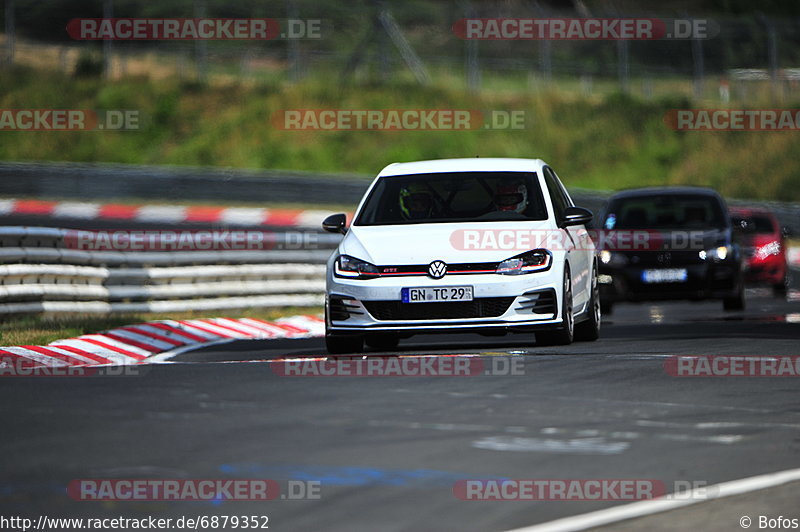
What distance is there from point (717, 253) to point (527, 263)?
730 centimetres

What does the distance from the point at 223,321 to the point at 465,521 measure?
11883 millimetres

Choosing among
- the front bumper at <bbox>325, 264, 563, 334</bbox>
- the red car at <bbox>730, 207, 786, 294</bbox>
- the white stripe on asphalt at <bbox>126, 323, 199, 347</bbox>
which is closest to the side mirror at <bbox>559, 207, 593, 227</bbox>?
the front bumper at <bbox>325, 264, 563, 334</bbox>

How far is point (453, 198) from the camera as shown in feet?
45.6

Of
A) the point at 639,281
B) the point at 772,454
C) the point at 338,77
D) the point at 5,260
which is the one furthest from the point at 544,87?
the point at 772,454

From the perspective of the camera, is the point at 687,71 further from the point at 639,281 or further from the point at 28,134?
the point at 639,281

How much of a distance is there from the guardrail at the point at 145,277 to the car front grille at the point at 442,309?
5393mm

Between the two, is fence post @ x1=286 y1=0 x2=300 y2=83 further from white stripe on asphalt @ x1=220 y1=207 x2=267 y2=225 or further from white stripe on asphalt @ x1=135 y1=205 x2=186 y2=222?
white stripe on asphalt @ x1=135 y1=205 x2=186 y2=222

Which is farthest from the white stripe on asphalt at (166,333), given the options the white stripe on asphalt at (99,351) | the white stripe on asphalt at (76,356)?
the white stripe on asphalt at (76,356)

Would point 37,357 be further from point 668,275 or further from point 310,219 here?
point 310,219

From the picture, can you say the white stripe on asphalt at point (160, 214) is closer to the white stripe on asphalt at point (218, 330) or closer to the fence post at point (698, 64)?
the fence post at point (698, 64)

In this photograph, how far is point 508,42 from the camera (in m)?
45.6

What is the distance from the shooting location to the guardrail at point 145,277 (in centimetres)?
1728

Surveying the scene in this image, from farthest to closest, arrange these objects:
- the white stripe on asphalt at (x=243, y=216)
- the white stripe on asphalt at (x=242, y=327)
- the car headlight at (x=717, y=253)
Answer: the white stripe on asphalt at (x=243, y=216) < the car headlight at (x=717, y=253) < the white stripe on asphalt at (x=242, y=327)

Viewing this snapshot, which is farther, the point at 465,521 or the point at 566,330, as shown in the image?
the point at 566,330
